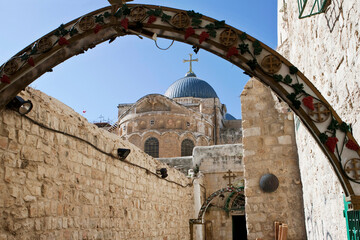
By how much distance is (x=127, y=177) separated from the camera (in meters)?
7.47

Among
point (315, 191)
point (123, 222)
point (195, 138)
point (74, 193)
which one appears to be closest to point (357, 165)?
point (315, 191)

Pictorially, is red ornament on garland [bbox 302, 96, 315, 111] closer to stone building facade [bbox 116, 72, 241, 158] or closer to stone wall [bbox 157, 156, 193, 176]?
stone wall [bbox 157, 156, 193, 176]

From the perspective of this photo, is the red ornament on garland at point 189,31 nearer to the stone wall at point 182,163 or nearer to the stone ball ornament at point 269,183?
the stone ball ornament at point 269,183

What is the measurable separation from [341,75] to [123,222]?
16.6 feet

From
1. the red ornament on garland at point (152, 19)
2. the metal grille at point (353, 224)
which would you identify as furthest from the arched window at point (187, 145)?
the metal grille at point (353, 224)

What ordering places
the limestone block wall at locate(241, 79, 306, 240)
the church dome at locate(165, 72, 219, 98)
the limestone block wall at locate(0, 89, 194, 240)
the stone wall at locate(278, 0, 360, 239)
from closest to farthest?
the stone wall at locate(278, 0, 360, 239)
the limestone block wall at locate(0, 89, 194, 240)
the limestone block wall at locate(241, 79, 306, 240)
the church dome at locate(165, 72, 219, 98)

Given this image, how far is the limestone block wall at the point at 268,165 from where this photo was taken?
810 centimetres

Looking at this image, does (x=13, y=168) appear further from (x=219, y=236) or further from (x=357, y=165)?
(x=219, y=236)

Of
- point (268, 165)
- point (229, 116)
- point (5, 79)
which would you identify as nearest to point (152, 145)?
point (229, 116)

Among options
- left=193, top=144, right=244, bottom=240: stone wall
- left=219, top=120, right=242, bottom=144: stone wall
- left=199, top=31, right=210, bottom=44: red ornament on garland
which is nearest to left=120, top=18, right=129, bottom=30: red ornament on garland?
left=199, top=31, right=210, bottom=44: red ornament on garland

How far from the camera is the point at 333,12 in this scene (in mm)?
3549

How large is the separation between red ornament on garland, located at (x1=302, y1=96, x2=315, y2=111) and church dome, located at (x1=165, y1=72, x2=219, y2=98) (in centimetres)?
3123

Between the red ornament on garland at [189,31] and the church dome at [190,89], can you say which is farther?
the church dome at [190,89]

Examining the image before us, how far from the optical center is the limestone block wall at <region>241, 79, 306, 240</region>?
8102 millimetres
